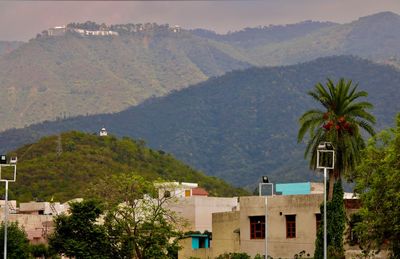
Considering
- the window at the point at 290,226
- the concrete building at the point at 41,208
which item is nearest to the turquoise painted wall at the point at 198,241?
the window at the point at 290,226

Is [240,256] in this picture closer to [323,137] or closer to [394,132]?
[323,137]

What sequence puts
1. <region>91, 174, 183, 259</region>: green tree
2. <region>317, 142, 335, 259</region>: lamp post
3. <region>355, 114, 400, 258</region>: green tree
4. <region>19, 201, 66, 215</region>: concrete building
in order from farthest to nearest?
<region>19, 201, 66, 215</region>: concrete building
<region>91, 174, 183, 259</region>: green tree
<region>355, 114, 400, 258</region>: green tree
<region>317, 142, 335, 259</region>: lamp post

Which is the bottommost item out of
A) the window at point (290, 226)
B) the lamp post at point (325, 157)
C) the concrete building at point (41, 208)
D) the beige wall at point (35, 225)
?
the window at point (290, 226)

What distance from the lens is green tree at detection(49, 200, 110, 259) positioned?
10200 cm

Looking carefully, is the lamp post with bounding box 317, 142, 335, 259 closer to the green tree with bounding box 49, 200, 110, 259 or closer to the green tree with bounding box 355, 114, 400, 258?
the green tree with bounding box 355, 114, 400, 258

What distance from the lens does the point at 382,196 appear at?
2899 inches

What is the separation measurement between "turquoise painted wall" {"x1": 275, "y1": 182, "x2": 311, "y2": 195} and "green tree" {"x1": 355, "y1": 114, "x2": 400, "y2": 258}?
130 ft

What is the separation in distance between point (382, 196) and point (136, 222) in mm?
32427

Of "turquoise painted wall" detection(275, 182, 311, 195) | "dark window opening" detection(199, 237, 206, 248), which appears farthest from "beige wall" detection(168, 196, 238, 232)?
"turquoise painted wall" detection(275, 182, 311, 195)

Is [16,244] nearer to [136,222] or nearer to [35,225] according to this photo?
[136,222]

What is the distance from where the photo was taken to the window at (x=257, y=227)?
104 m

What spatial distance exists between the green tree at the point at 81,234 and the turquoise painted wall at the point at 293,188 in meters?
23.8

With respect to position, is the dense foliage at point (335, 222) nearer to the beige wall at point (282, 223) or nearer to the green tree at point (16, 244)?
the beige wall at point (282, 223)

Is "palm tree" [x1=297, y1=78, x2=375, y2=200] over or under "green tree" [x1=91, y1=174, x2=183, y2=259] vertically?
over
